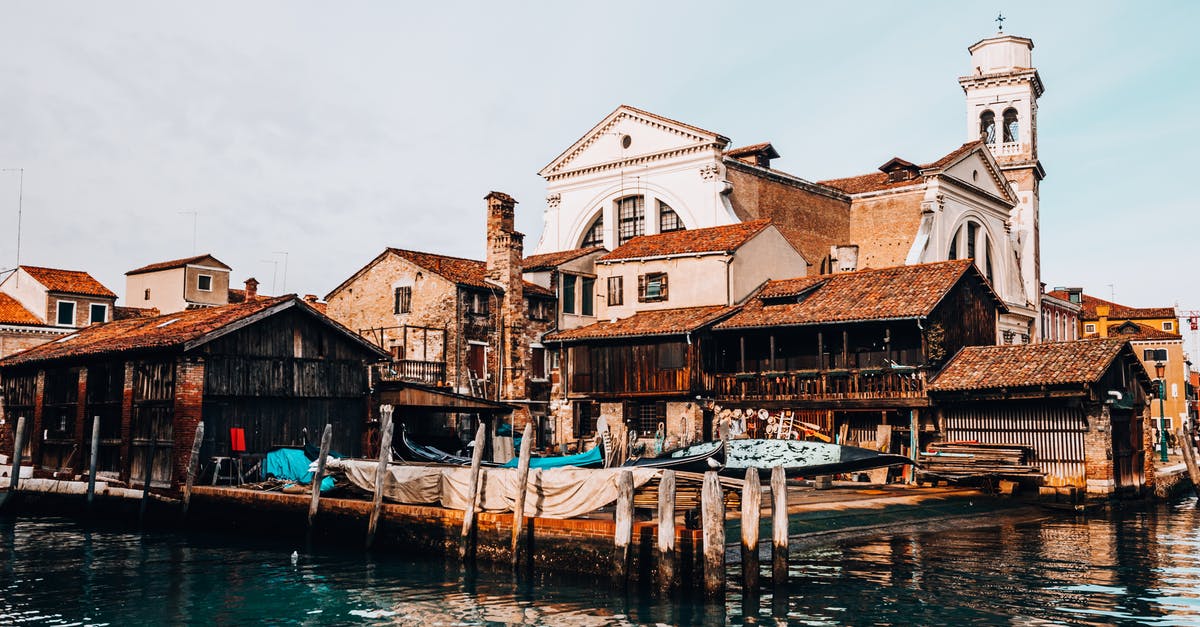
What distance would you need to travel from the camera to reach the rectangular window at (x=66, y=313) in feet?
170

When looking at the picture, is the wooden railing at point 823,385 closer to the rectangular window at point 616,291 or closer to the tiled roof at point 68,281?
the rectangular window at point 616,291

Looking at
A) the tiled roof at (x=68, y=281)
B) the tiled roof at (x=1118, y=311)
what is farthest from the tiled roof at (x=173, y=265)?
the tiled roof at (x=1118, y=311)

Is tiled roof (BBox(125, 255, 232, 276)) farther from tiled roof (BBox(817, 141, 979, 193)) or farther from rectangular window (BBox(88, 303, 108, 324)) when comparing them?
tiled roof (BBox(817, 141, 979, 193))

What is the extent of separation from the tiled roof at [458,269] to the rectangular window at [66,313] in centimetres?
1951

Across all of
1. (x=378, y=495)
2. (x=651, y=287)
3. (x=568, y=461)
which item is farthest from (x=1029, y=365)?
(x=378, y=495)

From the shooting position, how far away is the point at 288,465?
26.8 meters

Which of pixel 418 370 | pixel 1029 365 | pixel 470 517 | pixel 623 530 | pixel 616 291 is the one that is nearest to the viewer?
pixel 623 530

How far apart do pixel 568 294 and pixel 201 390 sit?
20968 mm

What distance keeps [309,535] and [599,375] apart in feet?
58.5

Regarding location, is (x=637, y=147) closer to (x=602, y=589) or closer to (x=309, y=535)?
(x=309, y=535)

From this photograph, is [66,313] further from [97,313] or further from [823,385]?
[823,385]

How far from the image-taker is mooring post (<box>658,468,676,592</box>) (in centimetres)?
1681

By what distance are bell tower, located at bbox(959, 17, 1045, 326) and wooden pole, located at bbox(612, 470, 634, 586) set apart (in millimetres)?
50816

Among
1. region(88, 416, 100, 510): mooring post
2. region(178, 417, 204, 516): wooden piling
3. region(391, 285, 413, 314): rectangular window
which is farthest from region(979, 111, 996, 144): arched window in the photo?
region(88, 416, 100, 510): mooring post
